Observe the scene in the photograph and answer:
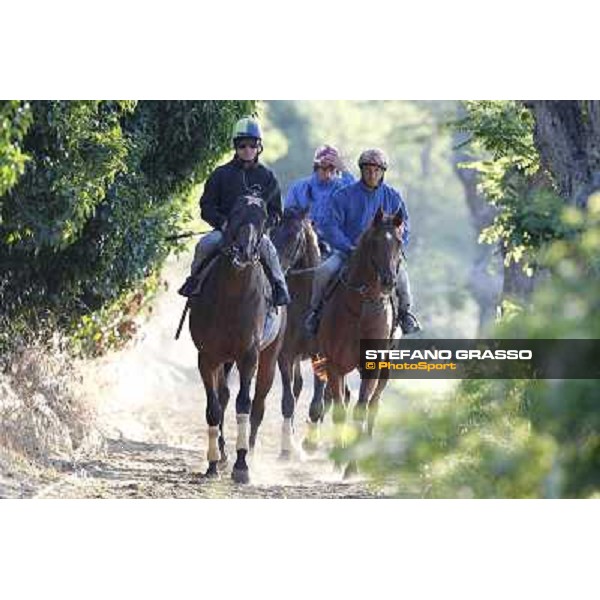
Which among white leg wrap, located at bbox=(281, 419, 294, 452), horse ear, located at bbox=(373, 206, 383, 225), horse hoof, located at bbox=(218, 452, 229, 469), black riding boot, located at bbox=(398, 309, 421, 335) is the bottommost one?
horse hoof, located at bbox=(218, 452, 229, 469)

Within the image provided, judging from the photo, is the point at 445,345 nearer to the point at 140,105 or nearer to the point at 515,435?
the point at 140,105

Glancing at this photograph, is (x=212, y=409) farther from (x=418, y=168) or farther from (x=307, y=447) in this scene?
(x=418, y=168)

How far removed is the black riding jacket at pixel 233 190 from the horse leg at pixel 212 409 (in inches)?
39.4

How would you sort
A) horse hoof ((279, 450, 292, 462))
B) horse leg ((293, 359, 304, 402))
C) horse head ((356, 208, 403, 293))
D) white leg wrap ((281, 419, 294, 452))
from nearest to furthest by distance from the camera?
1. horse head ((356, 208, 403, 293))
2. horse hoof ((279, 450, 292, 462))
3. white leg wrap ((281, 419, 294, 452))
4. horse leg ((293, 359, 304, 402))

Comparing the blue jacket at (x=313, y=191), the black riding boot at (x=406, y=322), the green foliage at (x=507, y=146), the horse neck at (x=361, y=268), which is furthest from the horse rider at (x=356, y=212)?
the blue jacket at (x=313, y=191)

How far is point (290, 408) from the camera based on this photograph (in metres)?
13.3

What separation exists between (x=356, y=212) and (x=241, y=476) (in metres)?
2.19

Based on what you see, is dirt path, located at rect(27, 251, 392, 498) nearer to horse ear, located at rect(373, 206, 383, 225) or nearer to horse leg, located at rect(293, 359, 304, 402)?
horse leg, located at rect(293, 359, 304, 402)

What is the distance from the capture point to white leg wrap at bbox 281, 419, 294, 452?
42.3 feet

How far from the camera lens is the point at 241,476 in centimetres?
1132

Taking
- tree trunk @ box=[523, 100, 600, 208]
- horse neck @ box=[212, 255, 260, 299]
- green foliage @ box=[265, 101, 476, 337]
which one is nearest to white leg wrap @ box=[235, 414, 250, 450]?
horse neck @ box=[212, 255, 260, 299]

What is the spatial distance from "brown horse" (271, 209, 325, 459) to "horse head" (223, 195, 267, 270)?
2.01m
